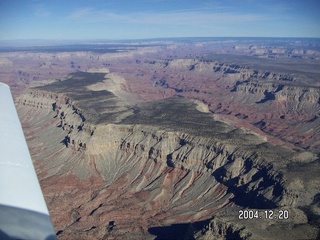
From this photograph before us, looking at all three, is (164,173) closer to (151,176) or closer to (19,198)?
(151,176)

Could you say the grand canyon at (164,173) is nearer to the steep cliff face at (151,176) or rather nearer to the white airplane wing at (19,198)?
the steep cliff face at (151,176)

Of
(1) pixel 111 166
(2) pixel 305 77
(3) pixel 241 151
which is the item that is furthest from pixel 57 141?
(2) pixel 305 77

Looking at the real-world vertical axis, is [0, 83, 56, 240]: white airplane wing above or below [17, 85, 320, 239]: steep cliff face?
above

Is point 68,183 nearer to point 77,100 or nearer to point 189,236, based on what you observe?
point 189,236

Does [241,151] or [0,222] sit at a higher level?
[0,222]

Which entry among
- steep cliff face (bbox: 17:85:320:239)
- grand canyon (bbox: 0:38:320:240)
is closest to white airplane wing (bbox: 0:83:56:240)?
grand canyon (bbox: 0:38:320:240)

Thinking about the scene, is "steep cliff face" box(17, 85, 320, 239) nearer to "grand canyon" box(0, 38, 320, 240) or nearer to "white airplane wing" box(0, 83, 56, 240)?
"grand canyon" box(0, 38, 320, 240)
